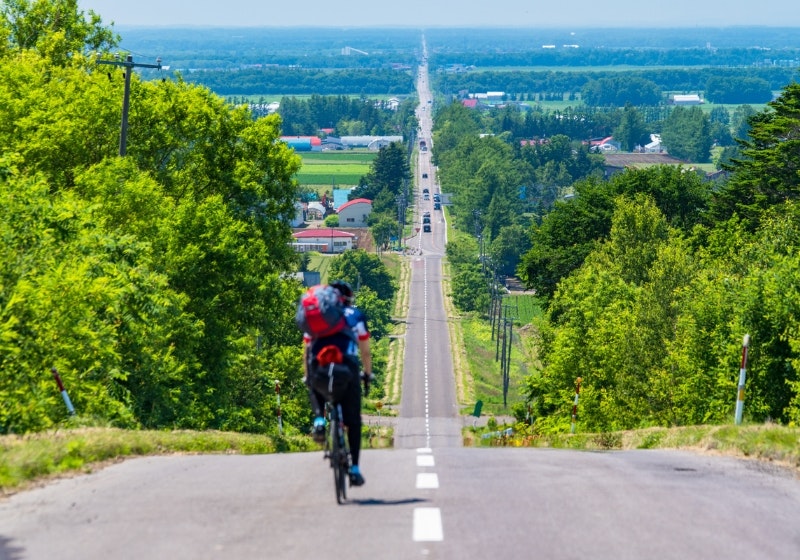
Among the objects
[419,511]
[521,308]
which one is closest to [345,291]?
[419,511]

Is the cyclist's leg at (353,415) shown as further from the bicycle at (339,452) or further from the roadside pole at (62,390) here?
the roadside pole at (62,390)

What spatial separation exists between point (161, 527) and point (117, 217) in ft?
97.8

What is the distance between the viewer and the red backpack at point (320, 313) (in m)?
13.0

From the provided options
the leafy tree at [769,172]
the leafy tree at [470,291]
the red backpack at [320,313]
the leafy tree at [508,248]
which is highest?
the red backpack at [320,313]

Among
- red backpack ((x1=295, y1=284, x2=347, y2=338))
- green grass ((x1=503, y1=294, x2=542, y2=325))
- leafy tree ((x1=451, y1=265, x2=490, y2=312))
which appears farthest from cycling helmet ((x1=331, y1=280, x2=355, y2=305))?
leafy tree ((x1=451, y1=265, x2=490, y2=312))

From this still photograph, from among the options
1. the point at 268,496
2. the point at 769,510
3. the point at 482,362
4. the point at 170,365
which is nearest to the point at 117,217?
the point at 170,365

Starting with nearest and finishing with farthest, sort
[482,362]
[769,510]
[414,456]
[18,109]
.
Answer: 1. [769,510]
2. [414,456]
3. [18,109]
4. [482,362]

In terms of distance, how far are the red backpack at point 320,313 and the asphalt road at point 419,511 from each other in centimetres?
179

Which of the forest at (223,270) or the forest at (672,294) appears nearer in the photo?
the forest at (223,270)

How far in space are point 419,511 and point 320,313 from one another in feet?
7.61

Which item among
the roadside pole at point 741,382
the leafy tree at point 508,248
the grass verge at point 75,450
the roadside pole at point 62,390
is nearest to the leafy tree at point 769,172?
the roadside pole at point 741,382

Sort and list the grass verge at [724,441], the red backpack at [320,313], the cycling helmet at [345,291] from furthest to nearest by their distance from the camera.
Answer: the grass verge at [724,441]
the cycling helmet at [345,291]
the red backpack at [320,313]

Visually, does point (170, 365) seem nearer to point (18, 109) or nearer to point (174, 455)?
point (174, 455)

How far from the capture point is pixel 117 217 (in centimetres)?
4022
